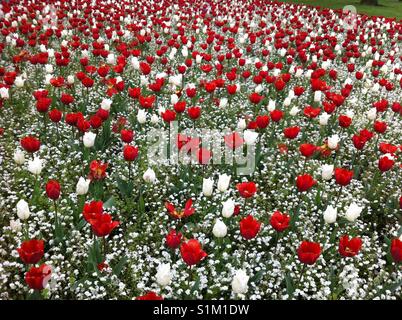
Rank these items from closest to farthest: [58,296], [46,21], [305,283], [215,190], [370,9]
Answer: [58,296] → [305,283] → [215,190] → [46,21] → [370,9]

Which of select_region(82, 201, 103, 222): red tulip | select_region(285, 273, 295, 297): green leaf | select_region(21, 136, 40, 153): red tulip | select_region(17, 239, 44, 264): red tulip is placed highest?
select_region(21, 136, 40, 153): red tulip

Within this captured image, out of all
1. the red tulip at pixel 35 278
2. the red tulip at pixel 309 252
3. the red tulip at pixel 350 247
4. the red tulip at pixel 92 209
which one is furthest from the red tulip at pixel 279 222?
the red tulip at pixel 35 278

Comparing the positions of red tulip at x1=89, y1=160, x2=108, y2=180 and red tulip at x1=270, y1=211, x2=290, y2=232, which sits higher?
red tulip at x1=89, y1=160, x2=108, y2=180

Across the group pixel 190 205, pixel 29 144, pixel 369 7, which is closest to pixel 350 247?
pixel 190 205

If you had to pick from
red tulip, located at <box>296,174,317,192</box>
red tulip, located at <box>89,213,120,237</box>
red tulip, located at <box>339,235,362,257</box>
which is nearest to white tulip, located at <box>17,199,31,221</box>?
red tulip, located at <box>89,213,120,237</box>

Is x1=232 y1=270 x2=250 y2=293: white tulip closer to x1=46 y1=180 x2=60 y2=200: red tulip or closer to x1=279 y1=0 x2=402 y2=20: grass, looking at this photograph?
x1=46 y1=180 x2=60 y2=200: red tulip

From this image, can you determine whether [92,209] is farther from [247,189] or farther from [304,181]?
[304,181]

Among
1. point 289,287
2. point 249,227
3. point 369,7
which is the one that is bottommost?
point 289,287

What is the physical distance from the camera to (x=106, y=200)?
4414 mm

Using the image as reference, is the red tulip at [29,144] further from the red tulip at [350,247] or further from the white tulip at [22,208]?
the red tulip at [350,247]

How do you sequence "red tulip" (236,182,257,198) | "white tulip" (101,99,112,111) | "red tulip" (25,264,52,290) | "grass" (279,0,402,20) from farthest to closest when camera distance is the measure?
"grass" (279,0,402,20) < "white tulip" (101,99,112,111) < "red tulip" (236,182,257,198) < "red tulip" (25,264,52,290)

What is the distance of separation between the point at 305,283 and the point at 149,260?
139cm
